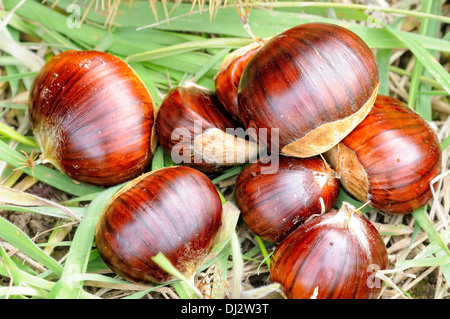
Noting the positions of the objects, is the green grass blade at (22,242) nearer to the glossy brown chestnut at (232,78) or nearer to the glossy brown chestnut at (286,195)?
the glossy brown chestnut at (286,195)

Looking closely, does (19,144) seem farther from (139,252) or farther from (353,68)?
(353,68)

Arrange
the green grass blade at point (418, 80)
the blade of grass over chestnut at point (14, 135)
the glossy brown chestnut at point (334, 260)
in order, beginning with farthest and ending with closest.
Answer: the green grass blade at point (418, 80) < the blade of grass over chestnut at point (14, 135) < the glossy brown chestnut at point (334, 260)

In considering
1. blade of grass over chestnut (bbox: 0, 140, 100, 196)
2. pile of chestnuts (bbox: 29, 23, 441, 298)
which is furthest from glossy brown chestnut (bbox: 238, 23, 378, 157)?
blade of grass over chestnut (bbox: 0, 140, 100, 196)

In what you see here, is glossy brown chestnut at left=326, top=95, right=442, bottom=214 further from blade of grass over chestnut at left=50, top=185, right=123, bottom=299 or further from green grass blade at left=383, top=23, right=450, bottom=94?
blade of grass over chestnut at left=50, top=185, right=123, bottom=299

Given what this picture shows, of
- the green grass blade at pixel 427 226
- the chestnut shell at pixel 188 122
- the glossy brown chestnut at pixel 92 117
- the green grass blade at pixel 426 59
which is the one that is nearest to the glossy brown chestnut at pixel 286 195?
the chestnut shell at pixel 188 122
